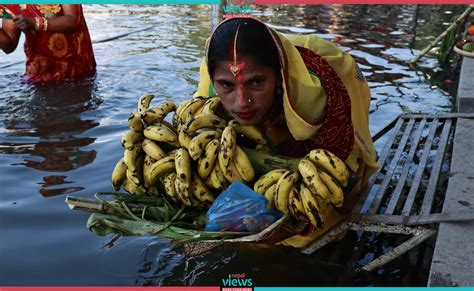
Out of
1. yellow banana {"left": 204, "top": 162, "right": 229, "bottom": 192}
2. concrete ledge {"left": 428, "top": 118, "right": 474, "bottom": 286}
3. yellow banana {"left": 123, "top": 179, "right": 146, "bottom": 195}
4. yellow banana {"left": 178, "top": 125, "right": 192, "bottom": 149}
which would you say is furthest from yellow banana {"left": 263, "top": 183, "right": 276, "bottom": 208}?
concrete ledge {"left": 428, "top": 118, "right": 474, "bottom": 286}

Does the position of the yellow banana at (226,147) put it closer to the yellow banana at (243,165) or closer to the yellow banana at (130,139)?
the yellow banana at (243,165)

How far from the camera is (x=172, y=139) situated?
276 cm

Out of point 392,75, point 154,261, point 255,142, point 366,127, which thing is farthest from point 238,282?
point 392,75

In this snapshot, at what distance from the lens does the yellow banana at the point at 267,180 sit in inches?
100

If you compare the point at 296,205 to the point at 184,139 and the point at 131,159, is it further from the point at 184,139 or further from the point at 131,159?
the point at 131,159

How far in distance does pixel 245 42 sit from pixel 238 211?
2.46ft

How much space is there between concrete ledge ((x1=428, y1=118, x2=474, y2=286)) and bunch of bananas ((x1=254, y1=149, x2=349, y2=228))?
0.55 meters

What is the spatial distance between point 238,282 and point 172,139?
0.82 m

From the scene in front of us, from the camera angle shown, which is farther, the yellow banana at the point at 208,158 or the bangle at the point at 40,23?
the bangle at the point at 40,23

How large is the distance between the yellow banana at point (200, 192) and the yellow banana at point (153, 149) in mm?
204

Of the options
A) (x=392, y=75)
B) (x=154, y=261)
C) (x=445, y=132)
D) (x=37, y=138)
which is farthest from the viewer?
(x=392, y=75)

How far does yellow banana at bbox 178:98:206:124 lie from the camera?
2.91 metres

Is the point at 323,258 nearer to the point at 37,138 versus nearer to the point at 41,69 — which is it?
the point at 37,138

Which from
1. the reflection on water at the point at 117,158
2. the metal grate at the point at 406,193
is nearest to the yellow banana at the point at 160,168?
the reflection on water at the point at 117,158
